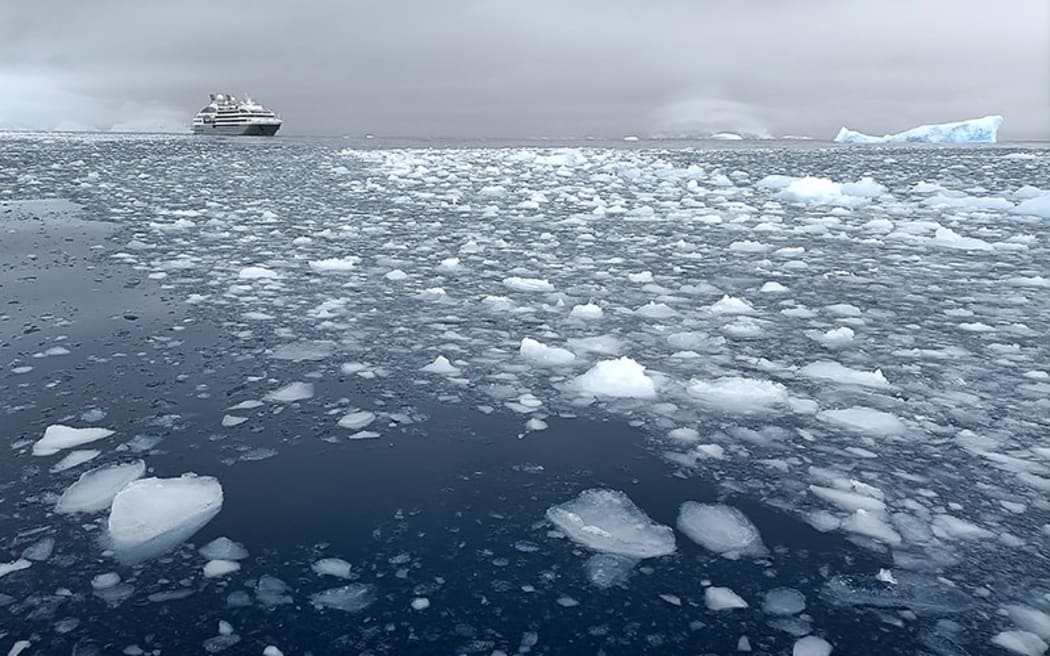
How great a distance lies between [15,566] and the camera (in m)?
2.16

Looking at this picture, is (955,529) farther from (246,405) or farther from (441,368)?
(246,405)

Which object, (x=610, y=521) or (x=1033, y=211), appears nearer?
(x=610, y=521)

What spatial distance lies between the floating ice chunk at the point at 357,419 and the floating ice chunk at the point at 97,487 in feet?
2.81

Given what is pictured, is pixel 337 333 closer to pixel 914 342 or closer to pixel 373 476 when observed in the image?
pixel 373 476

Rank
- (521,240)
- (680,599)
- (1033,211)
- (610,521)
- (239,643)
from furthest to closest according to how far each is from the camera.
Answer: (1033,211), (521,240), (610,521), (680,599), (239,643)

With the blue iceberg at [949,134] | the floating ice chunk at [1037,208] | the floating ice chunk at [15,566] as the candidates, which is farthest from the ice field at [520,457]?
the blue iceberg at [949,134]

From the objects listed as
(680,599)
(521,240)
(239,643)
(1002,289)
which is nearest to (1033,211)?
(1002,289)

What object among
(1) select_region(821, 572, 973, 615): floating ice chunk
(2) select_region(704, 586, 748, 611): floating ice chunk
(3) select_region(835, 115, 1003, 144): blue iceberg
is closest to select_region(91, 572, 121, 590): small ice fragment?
(2) select_region(704, 586, 748, 611): floating ice chunk

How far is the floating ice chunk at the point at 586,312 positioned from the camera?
5.11 meters

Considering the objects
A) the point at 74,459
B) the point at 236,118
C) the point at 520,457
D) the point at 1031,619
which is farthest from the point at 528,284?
the point at 236,118

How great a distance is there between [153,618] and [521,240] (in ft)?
22.8

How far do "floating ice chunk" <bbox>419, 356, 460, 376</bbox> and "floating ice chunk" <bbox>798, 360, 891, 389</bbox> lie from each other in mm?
2026

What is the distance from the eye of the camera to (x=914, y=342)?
4.52m

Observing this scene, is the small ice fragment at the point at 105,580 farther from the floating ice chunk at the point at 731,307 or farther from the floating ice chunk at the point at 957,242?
the floating ice chunk at the point at 957,242
